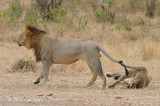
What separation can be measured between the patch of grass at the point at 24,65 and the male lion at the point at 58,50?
172 cm

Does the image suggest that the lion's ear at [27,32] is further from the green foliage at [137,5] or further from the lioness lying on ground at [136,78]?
the green foliage at [137,5]

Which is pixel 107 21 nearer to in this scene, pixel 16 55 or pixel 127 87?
pixel 16 55

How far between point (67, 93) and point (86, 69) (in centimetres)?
319

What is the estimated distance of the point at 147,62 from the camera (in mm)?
11570

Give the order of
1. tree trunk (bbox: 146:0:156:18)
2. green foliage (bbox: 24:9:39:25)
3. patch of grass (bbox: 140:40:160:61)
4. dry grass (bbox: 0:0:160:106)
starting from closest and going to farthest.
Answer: dry grass (bbox: 0:0:160:106) → patch of grass (bbox: 140:40:160:61) → green foliage (bbox: 24:9:39:25) → tree trunk (bbox: 146:0:156:18)

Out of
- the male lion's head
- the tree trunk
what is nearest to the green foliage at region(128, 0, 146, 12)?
the tree trunk

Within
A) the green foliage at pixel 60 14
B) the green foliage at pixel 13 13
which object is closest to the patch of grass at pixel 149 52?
the green foliage at pixel 60 14

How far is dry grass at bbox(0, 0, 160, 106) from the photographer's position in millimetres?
6604

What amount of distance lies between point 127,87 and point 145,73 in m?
0.48

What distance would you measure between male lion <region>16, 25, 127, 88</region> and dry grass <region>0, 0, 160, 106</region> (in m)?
0.45

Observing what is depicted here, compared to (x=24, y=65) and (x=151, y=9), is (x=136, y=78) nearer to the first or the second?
(x=24, y=65)

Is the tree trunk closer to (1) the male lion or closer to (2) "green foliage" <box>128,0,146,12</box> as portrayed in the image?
(2) "green foliage" <box>128,0,146,12</box>

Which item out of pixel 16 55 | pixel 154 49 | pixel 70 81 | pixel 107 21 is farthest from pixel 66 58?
pixel 107 21

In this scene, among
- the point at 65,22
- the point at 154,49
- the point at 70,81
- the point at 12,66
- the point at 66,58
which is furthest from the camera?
the point at 65,22
